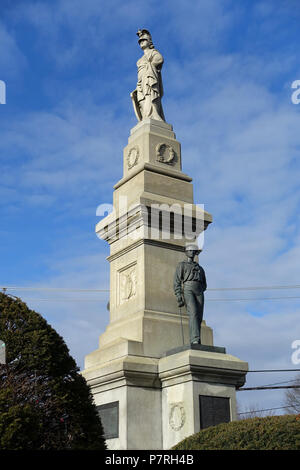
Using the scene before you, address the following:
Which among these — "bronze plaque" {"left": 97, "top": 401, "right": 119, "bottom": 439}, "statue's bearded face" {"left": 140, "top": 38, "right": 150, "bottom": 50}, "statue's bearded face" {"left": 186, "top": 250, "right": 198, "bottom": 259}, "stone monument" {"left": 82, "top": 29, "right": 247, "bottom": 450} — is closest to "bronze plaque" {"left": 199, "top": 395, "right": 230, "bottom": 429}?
"stone monument" {"left": 82, "top": 29, "right": 247, "bottom": 450}

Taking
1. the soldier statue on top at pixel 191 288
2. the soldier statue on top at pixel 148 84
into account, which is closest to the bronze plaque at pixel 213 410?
the soldier statue on top at pixel 191 288

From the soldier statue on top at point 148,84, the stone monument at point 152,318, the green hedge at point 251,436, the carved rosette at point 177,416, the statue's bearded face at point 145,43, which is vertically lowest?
the green hedge at point 251,436

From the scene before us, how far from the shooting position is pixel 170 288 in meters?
13.8

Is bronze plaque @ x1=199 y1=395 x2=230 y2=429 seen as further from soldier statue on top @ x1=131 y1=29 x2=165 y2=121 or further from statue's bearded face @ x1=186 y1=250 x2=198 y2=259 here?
soldier statue on top @ x1=131 y1=29 x2=165 y2=121

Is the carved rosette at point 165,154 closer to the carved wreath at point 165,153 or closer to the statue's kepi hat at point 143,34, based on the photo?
the carved wreath at point 165,153

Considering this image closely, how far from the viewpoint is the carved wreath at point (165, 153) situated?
15.3m

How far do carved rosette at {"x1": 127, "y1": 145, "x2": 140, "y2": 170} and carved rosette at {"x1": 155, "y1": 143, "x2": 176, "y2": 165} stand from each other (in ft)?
1.73

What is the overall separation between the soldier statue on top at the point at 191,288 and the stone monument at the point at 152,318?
1.36ft

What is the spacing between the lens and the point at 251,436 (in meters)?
8.11

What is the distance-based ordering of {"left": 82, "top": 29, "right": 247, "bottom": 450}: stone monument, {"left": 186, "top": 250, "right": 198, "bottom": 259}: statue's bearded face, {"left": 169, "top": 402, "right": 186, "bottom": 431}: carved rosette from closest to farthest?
{"left": 169, "top": 402, "right": 186, "bottom": 431}: carved rosette → {"left": 82, "top": 29, "right": 247, "bottom": 450}: stone monument → {"left": 186, "top": 250, "right": 198, "bottom": 259}: statue's bearded face

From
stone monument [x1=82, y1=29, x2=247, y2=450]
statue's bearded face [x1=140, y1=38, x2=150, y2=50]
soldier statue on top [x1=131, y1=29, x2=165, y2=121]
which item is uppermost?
statue's bearded face [x1=140, y1=38, x2=150, y2=50]

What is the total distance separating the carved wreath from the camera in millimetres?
15266
